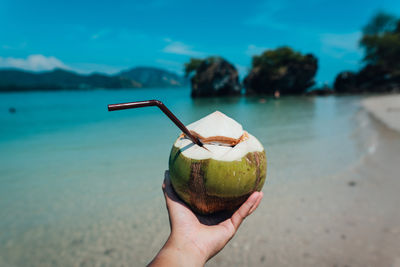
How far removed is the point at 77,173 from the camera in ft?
20.8

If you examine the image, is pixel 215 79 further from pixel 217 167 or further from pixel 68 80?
pixel 68 80

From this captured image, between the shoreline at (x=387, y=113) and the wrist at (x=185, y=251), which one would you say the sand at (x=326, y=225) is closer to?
the wrist at (x=185, y=251)

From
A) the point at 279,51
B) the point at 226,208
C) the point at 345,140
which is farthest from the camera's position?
the point at 279,51

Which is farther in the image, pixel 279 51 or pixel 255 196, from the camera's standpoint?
pixel 279 51

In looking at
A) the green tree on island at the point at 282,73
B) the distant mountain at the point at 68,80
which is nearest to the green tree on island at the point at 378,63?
the green tree on island at the point at 282,73

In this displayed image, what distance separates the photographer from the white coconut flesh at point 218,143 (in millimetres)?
1607

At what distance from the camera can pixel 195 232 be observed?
1.73 m

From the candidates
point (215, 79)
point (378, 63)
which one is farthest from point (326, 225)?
point (378, 63)

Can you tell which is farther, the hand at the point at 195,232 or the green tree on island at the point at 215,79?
the green tree on island at the point at 215,79

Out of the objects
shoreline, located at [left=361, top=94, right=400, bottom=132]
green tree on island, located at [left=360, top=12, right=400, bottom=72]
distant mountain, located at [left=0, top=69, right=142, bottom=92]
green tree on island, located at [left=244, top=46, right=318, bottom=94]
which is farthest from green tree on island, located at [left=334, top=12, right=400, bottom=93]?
distant mountain, located at [left=0, top=69, right=142, bottom=92]

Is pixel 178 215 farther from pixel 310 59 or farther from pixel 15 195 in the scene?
pixel 310 59

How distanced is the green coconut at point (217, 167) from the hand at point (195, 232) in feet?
0.25

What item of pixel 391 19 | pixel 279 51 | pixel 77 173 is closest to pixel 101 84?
pixel 279 51

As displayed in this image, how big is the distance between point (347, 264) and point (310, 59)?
168 feet
